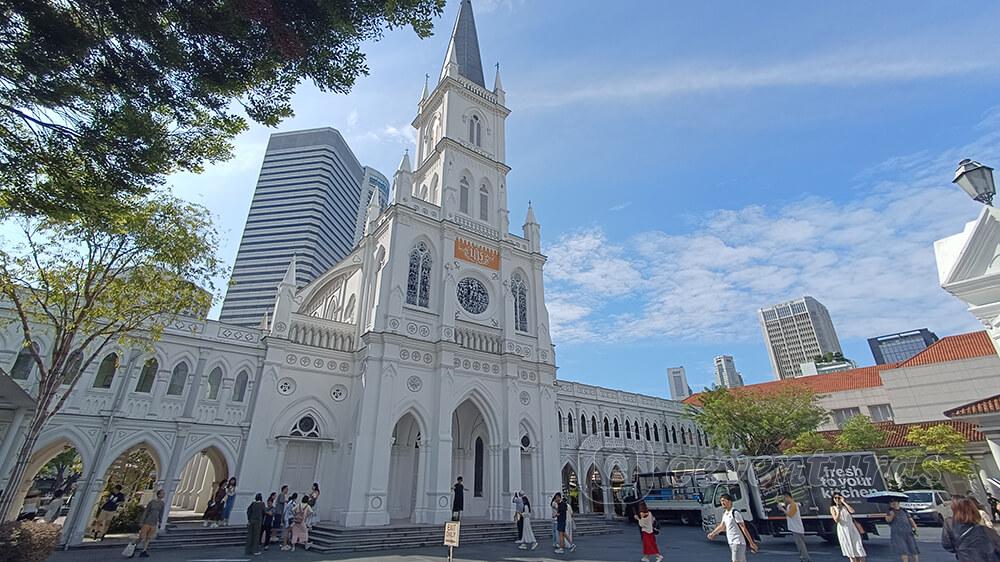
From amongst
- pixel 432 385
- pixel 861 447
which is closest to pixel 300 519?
pixel 432 385

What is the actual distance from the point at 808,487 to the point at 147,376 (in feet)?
Result: 70.7

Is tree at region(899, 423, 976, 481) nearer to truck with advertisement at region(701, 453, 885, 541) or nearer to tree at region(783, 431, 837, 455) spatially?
tree at region(783, 431, 837, 455)

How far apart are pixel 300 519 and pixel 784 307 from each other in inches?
5092

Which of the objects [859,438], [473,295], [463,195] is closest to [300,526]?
[473,295]

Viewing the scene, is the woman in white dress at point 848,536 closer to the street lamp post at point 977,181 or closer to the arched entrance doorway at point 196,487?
the street lamp post at point 977,181

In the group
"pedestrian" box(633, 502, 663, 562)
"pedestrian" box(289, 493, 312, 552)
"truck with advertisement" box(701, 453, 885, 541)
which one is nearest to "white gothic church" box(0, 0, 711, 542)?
"pedestrian" box(289, 493, 312, 552)

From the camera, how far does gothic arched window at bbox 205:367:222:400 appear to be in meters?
15.5

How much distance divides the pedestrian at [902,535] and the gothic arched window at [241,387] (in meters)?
18.2

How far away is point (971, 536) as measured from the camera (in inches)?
193

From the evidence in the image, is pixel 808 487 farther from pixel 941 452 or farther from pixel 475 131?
pixel 475 131

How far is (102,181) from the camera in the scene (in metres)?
6.21

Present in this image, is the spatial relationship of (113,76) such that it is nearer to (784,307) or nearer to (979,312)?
(979,312)

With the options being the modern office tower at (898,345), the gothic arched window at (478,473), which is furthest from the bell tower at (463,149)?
the modern office tower at (898,345)

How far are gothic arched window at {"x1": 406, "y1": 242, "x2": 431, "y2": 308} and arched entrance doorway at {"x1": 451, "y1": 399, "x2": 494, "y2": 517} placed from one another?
16.4ft
